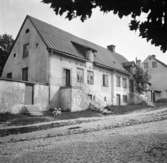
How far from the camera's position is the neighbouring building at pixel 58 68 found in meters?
21.9

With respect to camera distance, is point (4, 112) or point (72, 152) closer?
Result: point (72, 152)

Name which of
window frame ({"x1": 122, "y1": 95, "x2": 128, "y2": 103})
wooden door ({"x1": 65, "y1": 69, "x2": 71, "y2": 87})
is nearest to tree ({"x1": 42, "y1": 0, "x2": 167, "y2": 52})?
wooden door ({"x1": 65, "y1": 69, "x2": 71, "y2": 87})

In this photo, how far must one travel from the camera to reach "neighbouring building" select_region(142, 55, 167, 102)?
4097cm

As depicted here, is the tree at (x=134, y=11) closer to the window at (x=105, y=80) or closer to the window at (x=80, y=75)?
the window at (x=80, y=75)

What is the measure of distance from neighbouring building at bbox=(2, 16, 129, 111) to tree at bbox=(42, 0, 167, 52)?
53.6ft

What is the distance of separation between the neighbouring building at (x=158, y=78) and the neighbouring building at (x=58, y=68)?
14777 millimetres

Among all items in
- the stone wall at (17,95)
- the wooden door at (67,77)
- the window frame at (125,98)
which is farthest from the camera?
the window frame at (125,98)

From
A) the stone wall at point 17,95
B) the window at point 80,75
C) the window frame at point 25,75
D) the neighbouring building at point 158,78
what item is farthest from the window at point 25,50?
the neighbouring building at point 158,78

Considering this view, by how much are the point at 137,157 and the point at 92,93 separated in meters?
22.3

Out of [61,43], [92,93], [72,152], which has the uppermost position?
[61,43]

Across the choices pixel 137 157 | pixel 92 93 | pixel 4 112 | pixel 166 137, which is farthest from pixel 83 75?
pixel 137 157

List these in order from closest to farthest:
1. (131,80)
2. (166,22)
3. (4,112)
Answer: (166,22), (4,112), (131,80)

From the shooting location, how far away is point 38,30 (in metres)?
23.4

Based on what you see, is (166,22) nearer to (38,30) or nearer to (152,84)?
(38,30)
